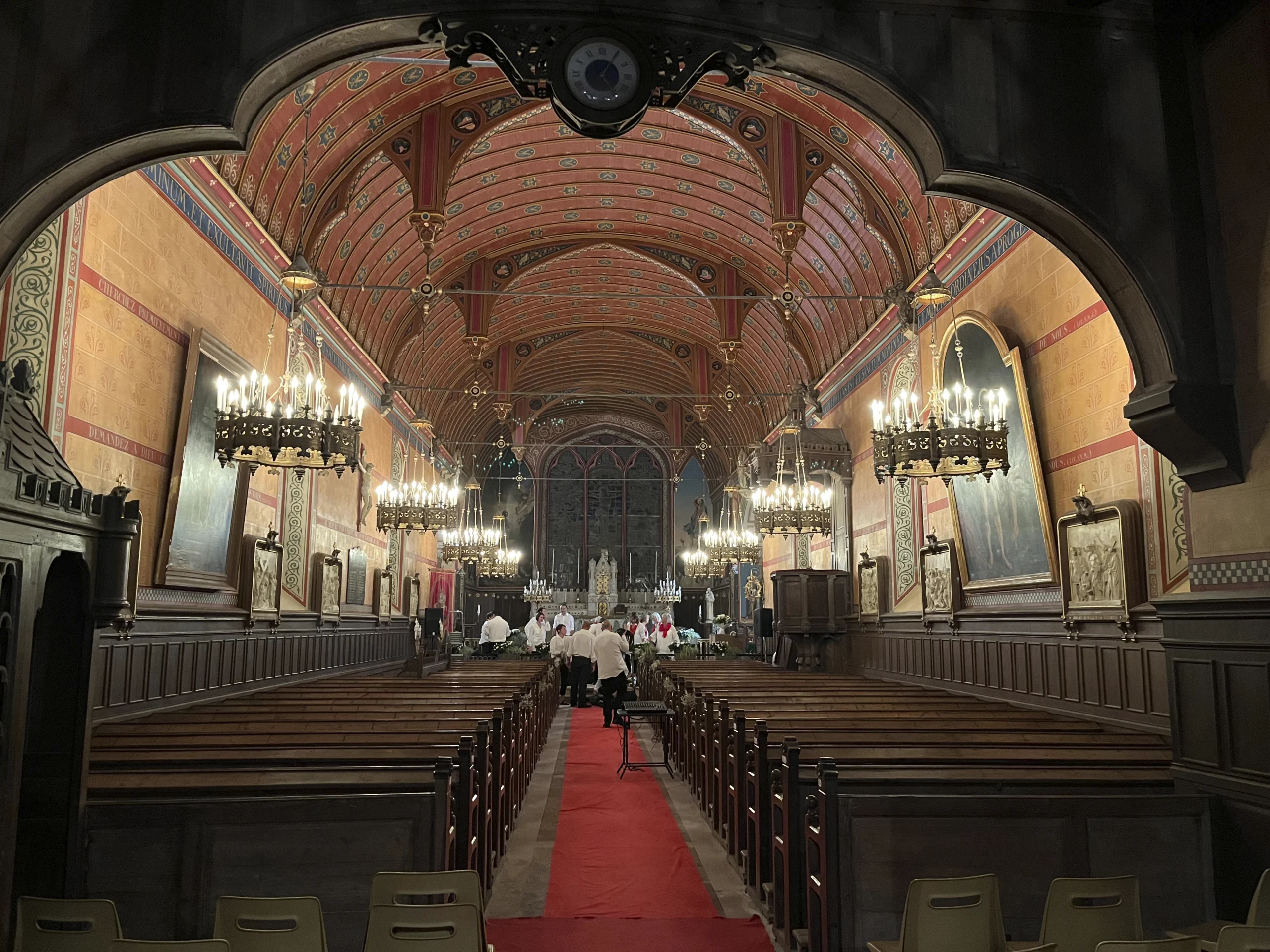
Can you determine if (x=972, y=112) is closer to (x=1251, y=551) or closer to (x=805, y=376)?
(x=1251, y=551)

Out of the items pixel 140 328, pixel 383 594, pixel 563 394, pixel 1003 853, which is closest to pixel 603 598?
pixel 383 594

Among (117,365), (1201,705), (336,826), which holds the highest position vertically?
(117,365)

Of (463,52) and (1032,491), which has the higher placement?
(463,52)

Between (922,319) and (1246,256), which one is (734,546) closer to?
(922,319)

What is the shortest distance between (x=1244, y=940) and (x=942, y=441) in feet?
16.2

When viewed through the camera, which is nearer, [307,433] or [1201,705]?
[1201,705]

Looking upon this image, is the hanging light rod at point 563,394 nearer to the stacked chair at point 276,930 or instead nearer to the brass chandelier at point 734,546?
the brass chandelier at point 734,546

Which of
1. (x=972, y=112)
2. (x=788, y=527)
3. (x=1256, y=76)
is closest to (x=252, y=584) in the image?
(x=788, y=527)

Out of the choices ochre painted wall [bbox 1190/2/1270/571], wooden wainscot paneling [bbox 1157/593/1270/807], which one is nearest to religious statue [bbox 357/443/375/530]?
wooden wainscot paneling [bbox 1157/593/1270/807]

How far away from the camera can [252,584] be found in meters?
10.2

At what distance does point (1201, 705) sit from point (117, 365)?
7537 mm

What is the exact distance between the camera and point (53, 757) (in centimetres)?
380

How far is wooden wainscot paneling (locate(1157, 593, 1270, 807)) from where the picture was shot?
171 inches

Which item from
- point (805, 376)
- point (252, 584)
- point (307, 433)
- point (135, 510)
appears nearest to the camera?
point (135, 510)
